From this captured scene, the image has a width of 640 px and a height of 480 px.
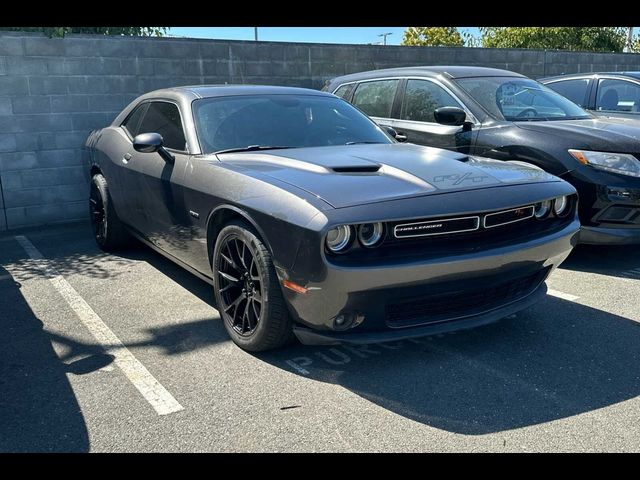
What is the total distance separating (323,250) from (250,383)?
84 cm

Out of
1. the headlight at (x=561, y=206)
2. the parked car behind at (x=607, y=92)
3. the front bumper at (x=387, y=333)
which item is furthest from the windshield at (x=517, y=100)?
the front bumper at (x=387, y=333)

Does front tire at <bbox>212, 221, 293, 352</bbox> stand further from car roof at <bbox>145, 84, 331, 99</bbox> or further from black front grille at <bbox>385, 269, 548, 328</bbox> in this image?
car roof at <bbox>145, 84, 331, 99</bbox>

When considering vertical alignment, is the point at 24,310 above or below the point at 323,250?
below

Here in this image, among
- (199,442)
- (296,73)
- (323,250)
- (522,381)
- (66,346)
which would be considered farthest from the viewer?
(296,73)

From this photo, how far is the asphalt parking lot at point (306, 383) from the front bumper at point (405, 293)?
290mm

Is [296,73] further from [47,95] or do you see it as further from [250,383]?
[250,383]

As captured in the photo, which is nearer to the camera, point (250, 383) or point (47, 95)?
point (250, 383)

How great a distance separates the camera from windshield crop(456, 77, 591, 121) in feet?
18.9

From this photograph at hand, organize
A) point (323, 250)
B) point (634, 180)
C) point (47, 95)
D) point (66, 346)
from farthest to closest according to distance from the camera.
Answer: point (47, 95)
point (634, 180)
point (66, 346)
point (323, 250)

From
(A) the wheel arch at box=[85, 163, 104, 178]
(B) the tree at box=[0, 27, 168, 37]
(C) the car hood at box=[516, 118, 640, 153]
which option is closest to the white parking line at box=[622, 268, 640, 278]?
(C) the car hood at box=[516, 118, 640, 153]

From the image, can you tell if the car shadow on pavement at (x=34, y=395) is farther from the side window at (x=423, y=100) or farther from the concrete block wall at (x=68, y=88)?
the side window at (x=423, y=100)

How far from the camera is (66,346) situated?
3.67m

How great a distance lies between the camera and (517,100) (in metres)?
5.95
